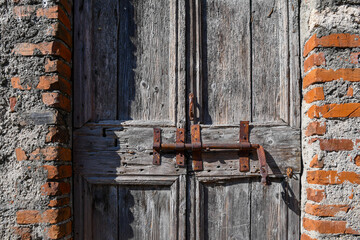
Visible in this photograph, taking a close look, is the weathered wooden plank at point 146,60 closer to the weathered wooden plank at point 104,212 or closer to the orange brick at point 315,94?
the weathered wooden plank at point 104,212

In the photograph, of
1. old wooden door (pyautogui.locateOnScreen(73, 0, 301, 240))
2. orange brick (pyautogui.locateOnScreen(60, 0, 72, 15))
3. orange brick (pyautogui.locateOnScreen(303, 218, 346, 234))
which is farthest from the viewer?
old wooden door (pyautogui.locateOnScreen(73, 0, 301, 240))

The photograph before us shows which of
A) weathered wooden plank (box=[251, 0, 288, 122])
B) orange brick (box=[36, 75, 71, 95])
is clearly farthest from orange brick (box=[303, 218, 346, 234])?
orange brick (box=[36, 75, 71, 95])

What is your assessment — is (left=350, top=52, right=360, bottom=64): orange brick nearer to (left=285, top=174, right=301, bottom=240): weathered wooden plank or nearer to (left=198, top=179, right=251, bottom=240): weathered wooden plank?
(left=285, top=174, right=301, bottom=240): weathered wooden plank

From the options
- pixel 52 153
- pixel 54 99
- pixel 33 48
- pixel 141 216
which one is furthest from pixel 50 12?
pixel 141 216

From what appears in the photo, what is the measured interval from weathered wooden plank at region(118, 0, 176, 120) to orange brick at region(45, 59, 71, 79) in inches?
12.2

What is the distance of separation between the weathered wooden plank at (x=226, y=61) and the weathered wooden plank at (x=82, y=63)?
694mm

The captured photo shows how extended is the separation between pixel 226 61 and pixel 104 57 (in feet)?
2.45

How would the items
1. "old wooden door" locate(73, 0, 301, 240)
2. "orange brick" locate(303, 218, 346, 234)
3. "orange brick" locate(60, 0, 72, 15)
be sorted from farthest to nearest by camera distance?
"old wooden door" locate(73, 0, 301, 240) < "orange brick" locate(60, 0, 72, 15) < "orange brick" locate(303, 218, 346, 234)

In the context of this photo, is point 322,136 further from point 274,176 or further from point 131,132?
point 131,132

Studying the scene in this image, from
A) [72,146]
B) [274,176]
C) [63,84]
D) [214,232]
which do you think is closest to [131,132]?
[72,146]

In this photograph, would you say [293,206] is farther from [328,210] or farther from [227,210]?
[227,210]

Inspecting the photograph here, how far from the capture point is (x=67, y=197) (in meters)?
1.49

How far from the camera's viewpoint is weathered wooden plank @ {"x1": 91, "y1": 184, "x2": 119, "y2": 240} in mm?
1591

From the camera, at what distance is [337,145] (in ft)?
4.50
